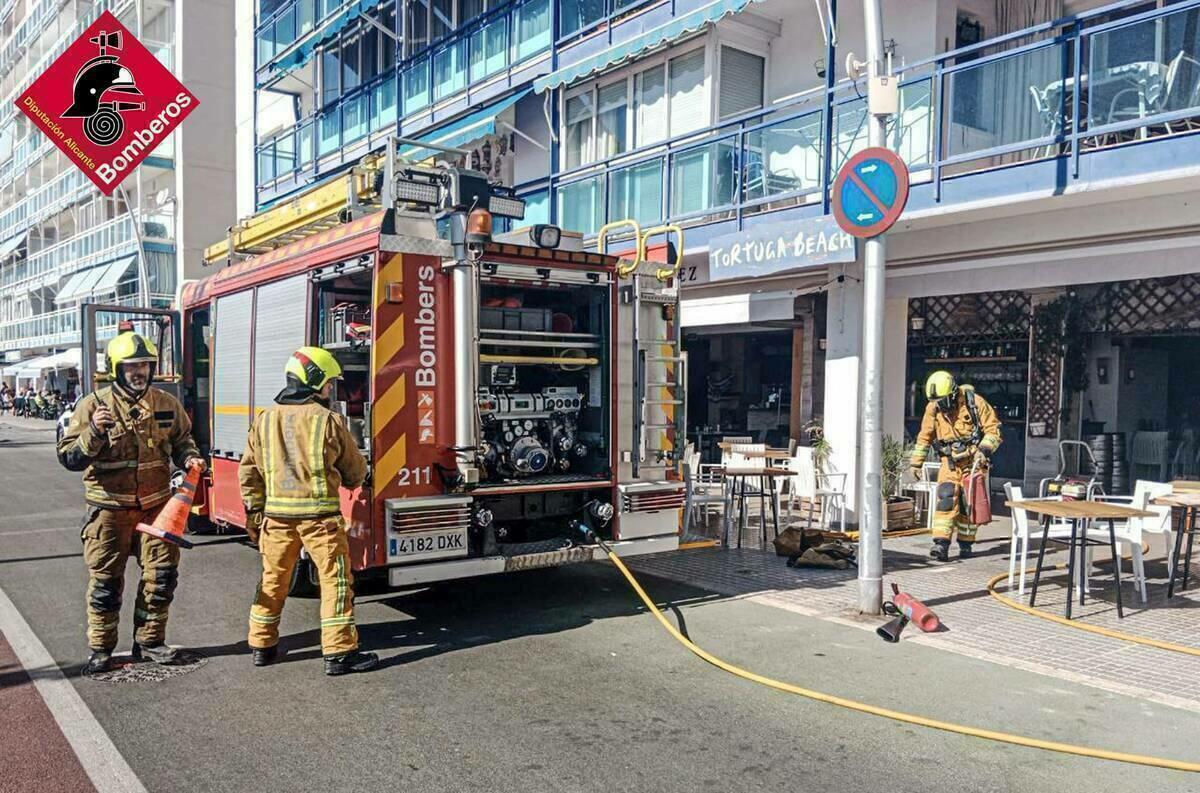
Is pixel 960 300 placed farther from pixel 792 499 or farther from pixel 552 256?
pixel 552 256

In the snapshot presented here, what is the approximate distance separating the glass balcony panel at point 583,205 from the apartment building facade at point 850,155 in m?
0.05

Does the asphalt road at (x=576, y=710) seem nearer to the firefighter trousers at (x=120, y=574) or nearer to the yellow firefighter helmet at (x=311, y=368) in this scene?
the firefighter trousers at (x=120, y=574)

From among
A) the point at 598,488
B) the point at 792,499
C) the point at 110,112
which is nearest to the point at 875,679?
the point at 598,488

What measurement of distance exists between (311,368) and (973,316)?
38.1ft

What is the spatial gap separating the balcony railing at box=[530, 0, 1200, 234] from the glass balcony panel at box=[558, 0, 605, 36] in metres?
2.67

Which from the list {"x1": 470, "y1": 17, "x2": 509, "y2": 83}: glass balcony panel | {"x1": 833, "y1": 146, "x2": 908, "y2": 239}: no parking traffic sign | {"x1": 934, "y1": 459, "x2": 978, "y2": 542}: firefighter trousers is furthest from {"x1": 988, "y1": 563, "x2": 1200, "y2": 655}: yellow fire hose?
{"x1": 470, "y1": 17, "x2": 509, "y2": 83}: glass balcony panel

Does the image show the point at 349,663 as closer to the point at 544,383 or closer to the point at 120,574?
the point at 120,574

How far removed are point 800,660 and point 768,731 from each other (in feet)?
4.02

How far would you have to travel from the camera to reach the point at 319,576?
5.17 meters

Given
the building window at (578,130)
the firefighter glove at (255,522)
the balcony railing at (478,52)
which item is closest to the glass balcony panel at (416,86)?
the balcony railing at (478,52)

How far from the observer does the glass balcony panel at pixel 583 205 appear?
13148 mm

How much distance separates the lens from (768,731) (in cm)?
436

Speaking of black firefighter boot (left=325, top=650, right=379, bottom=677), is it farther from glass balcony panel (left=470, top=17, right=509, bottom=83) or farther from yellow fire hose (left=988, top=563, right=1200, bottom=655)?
glass balcony panel (left=470, top=17, right=509, bottom=83)

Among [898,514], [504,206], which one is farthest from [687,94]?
[504,206]
